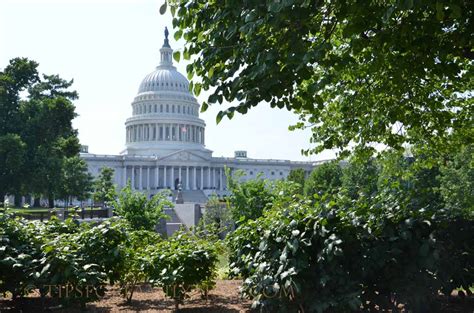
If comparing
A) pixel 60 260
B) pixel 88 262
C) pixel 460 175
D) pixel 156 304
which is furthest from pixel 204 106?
pixel 460 175

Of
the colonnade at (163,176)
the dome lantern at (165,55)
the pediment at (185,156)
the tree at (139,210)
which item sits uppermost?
the dome lantern at (165,55)

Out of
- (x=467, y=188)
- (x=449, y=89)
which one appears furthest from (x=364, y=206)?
(x=467, y=188)

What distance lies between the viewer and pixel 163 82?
129 metres

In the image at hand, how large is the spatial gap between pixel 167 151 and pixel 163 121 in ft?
24.0

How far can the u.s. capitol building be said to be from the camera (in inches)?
4675

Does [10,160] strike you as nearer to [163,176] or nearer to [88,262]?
[88,262]

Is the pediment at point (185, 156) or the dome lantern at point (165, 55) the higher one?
the dome lantern at point (165, 55)

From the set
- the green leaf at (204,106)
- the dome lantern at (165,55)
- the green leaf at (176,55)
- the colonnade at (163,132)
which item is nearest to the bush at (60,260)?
the green leaf at (204,106)

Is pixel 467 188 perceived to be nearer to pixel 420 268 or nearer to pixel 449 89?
pixel 449 89

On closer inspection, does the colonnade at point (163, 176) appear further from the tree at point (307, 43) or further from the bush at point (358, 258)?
the bush at point (358, 258)

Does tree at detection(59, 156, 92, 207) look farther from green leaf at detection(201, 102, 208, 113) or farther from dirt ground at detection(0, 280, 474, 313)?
green leaf at detection(201, 102, 208, 113)

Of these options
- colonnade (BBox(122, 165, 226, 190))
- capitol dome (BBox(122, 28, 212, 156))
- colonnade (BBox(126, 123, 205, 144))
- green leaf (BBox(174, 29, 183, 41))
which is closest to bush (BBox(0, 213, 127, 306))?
green leaf (BBox(174, 29, 183, 41))

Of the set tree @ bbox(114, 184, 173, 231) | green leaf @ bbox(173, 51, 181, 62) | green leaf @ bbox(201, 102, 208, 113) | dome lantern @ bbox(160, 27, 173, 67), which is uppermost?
dome lantern @ bbox(160, 27, 173, 67)

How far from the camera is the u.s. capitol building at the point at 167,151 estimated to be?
11875 cm
